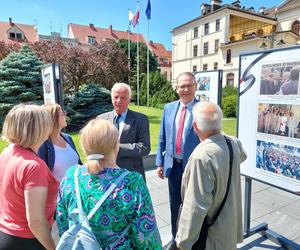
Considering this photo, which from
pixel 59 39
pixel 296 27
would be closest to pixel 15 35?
pixel 59 39

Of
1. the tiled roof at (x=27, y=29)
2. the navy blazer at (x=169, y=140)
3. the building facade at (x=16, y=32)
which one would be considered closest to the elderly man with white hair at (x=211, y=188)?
the navy blazer at (x=169, y=140)

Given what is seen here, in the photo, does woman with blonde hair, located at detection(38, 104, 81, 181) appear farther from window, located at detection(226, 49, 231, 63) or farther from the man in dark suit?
window, located at detection(226, 49, 231, 63)

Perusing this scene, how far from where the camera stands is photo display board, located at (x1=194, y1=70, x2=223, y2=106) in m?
4.79

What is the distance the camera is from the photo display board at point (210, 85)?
15.7ft

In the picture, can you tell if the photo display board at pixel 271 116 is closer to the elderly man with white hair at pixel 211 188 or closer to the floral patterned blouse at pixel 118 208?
the elderly man with white hair at pixel 211 188

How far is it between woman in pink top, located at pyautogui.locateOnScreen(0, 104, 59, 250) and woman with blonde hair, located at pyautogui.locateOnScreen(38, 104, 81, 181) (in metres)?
0.60

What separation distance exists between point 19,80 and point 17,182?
1073 cm

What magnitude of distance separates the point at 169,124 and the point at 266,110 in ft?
3.66

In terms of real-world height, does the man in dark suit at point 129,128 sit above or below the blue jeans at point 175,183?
above

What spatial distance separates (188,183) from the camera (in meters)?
1.90

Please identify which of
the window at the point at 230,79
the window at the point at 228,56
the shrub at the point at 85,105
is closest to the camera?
the shrub at the point at 85,105

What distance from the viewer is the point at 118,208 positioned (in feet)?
4.31

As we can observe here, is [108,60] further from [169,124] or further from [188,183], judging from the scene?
[188,183]

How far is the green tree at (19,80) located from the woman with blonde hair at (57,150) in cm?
924
